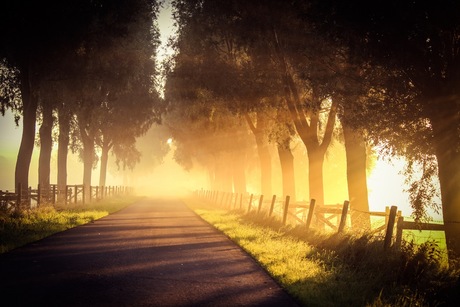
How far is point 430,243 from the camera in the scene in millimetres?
7387

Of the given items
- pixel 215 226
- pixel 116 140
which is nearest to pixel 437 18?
pixel 215 226

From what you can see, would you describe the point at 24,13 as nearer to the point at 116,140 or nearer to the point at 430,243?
the point at 430,243

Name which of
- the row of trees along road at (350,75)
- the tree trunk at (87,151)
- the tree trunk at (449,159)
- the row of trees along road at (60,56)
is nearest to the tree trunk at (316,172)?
the row of trees along road at (350,75)

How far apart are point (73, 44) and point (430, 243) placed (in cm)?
1640

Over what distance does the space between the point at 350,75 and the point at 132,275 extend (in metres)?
8.07

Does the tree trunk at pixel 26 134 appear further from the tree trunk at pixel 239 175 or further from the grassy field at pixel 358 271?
the tree trunk at pixel 239 175

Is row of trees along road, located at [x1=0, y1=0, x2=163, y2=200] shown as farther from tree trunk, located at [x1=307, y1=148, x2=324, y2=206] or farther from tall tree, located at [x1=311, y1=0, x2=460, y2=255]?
tall tree, located at [x1=311, y1=0, x2=460, y2=255]

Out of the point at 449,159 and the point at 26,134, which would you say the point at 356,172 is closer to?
the point at 449,159

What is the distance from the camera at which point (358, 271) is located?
781cm

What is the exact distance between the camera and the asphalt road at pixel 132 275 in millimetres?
5645

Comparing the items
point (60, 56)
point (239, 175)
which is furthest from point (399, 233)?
point (239, 175)

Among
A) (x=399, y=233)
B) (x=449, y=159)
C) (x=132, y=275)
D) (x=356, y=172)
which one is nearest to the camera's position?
(x=132, y=275)

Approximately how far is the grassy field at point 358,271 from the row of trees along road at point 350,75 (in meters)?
1.36

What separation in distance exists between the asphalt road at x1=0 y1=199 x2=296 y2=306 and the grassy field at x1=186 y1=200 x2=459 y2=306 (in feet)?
1.57
